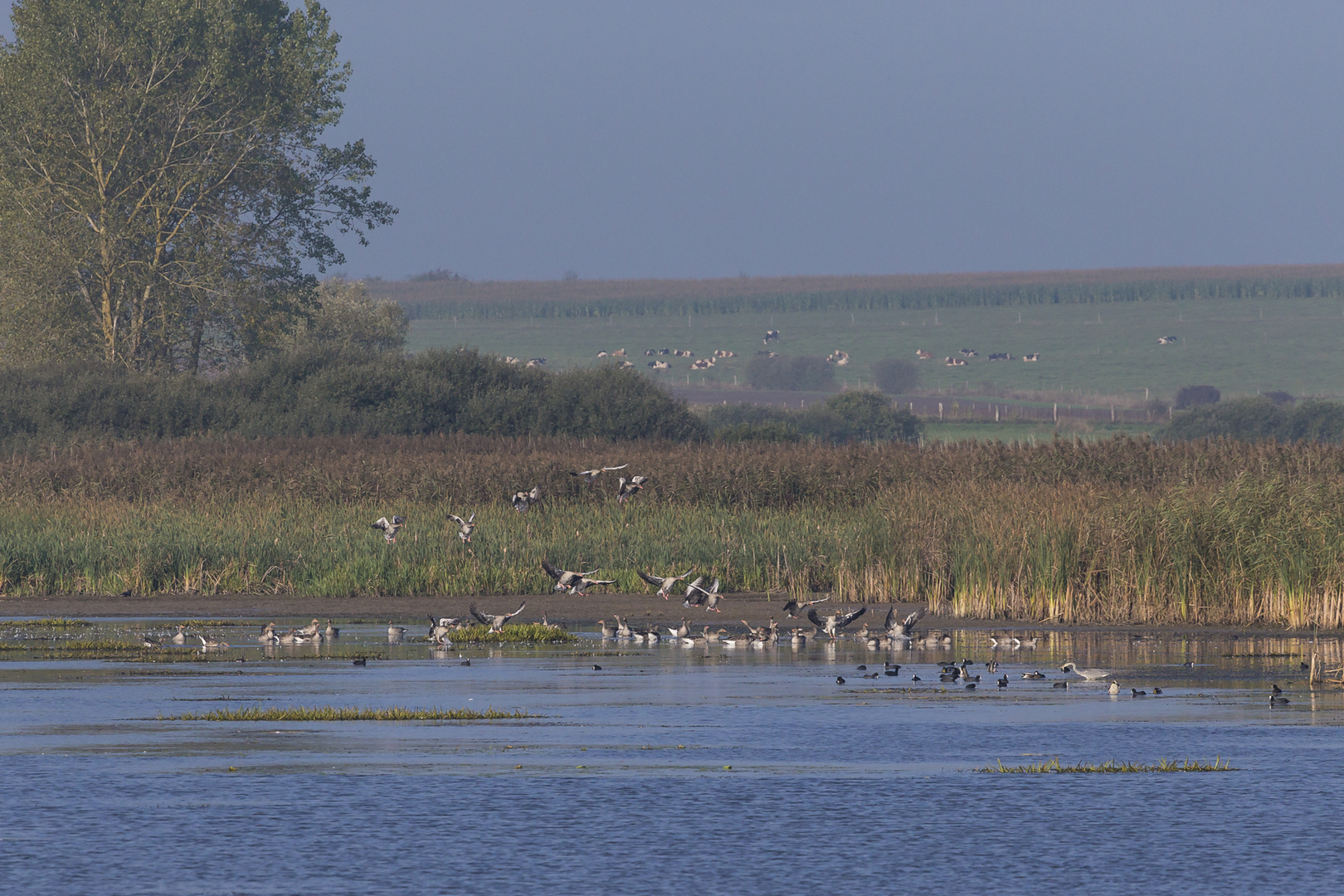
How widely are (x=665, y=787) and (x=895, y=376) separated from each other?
14675cm

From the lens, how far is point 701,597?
85.9 ft

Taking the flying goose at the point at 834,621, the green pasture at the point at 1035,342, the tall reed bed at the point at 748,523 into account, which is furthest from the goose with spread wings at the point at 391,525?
the green pasture at the point at 1035,342

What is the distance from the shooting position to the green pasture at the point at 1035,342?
5930 inches

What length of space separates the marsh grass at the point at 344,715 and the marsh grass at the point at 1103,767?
426 cm

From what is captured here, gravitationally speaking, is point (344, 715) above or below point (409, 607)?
above

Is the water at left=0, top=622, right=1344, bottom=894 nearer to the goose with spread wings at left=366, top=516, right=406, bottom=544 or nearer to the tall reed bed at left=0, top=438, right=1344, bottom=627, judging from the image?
the tall reed bed at left=0, top=438, right=1344, bottom=627

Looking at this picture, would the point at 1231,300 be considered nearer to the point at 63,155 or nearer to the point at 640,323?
the point at 640,323

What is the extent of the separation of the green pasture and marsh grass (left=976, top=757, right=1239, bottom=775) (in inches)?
5142

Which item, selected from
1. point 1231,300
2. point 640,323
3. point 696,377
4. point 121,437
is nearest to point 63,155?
point 121,437

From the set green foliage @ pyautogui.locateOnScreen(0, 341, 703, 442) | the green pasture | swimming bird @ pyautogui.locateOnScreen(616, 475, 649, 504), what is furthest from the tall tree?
the green pasture

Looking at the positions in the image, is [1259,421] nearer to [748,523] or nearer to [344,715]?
[748,523]

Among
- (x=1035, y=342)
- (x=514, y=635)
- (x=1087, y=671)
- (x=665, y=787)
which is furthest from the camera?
(x=1035, y=342)

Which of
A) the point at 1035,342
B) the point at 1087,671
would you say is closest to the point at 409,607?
the point at 1087,671

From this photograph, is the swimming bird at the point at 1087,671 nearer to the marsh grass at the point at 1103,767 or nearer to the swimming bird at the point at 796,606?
the marsh grass at the point at 1103,767
